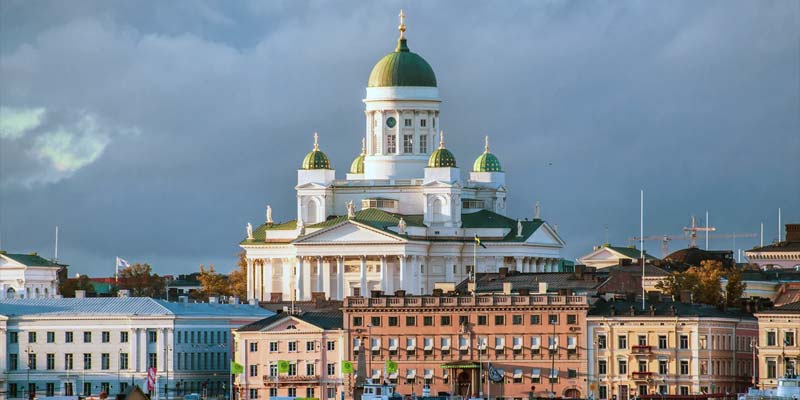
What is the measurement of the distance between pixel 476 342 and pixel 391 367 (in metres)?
4.68

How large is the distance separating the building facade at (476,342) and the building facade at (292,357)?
5.16ft

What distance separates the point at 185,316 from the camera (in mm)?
166125

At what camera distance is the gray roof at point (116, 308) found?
167000 mm

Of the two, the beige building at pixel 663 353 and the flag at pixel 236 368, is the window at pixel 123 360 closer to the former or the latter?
the flag at pixel 236 368

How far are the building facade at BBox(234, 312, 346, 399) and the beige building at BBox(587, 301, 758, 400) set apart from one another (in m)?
13.8

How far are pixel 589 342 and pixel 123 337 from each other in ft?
90.4

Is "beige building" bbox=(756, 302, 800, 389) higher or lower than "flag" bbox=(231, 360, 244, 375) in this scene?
higher

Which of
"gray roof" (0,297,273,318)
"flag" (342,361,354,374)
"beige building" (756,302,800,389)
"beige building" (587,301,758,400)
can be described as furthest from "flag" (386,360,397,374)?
"beige building" (756,302,800,389)

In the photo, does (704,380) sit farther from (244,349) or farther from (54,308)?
(54,308)

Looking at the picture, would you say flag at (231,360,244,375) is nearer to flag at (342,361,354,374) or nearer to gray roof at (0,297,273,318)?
flag at (342,361,354,374)

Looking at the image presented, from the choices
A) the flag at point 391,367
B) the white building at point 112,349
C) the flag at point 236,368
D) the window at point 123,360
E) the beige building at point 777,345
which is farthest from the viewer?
the window at point 123,360

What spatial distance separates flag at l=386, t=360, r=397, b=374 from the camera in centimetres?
15302

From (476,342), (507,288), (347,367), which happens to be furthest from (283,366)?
(507,288)

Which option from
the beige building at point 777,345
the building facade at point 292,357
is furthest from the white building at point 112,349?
the beige building at point 777,345
